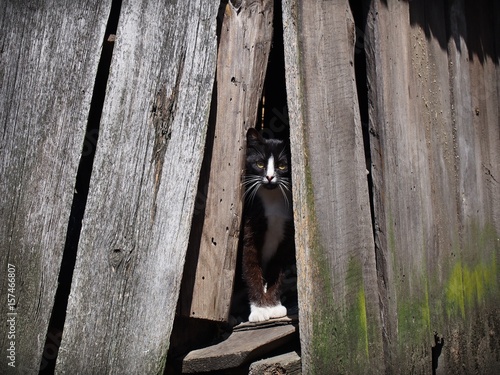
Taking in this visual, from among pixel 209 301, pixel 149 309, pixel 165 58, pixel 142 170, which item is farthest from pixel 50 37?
pixel 209 301

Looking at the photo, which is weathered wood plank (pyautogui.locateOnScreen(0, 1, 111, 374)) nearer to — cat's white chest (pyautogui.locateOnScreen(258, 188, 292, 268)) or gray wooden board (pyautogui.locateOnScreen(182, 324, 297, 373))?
gray wooden board (pyautogui.locateOnScreen(182, 324, 297, 373))

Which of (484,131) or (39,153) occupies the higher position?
(484,131)

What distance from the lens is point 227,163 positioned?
3.22 m

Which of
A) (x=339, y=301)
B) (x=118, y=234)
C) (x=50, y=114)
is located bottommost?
(x=339, y=301)

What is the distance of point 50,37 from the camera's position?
8.70 feet

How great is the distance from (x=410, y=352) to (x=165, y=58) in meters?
2.06

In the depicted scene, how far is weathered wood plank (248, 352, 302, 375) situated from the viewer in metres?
2.96

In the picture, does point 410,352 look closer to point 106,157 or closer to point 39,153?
point 106,157

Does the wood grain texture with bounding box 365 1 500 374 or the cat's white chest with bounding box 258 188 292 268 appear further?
the cat's white chest with bounding box 258 188 292 268

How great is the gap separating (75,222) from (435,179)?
2.16m

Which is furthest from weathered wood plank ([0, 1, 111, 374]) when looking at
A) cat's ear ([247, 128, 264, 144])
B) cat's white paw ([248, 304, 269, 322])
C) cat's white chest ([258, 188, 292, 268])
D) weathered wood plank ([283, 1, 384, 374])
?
cat's white chest ([258, 188, 292, 268])

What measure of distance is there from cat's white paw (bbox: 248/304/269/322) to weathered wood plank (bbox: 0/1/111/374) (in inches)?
58.5

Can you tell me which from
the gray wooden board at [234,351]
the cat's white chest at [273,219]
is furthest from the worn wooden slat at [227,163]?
the cat's white chest at [273,219]

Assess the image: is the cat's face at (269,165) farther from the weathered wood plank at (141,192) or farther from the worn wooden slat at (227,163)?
the weathered wood plank at (141,192)
